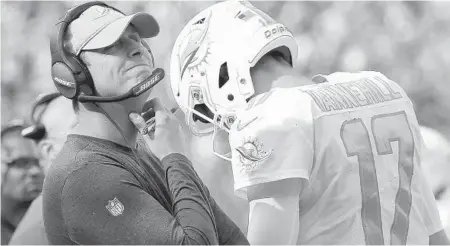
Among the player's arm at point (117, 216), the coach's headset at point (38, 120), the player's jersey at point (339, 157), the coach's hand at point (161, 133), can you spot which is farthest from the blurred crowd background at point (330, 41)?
the player's arm at point (117, 216)

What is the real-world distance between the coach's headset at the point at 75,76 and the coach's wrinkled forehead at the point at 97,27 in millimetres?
19

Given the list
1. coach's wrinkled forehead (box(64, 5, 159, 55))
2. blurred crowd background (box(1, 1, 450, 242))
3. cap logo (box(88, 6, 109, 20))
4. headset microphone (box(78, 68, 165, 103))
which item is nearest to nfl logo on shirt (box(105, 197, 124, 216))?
headset microphone (box(78, 68, 165, 103))

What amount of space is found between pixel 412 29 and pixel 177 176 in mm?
2575

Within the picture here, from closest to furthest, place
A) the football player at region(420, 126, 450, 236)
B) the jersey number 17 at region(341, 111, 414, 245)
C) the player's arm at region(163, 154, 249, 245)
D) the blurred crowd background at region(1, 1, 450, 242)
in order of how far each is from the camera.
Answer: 1. the player's arm at region(163, 154, 249, 245)
2. the jersey number 17 at region(341, 111, 414, 245)
3. the blurred crowd background at region(1, 1, 450, 242)
4. the football player at region(420, 126, 450, 236)

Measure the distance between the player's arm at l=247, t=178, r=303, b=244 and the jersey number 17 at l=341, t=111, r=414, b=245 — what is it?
0.19 m

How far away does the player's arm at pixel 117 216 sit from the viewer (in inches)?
75.5

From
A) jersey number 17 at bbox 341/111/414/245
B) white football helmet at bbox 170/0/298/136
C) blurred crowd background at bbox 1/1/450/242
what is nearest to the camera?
jersey number 17 at bbox 341/111/414/245

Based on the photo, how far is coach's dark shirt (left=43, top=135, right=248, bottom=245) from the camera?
193 centimetres

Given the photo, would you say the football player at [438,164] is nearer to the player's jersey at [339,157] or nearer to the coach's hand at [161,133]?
the player's jersey at [339,157]

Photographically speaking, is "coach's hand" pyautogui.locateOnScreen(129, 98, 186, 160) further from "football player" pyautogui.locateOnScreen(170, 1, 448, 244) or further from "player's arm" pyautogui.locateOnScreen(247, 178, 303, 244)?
"player's arm" pyautogui.locateOnScreen(247, 178, 303, 244)

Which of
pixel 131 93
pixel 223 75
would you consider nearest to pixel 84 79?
pixel 131 93

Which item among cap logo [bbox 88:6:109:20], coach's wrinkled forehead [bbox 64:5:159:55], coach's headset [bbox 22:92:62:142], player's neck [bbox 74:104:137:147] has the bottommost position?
coach's headset [bbox 22:92:62:142]

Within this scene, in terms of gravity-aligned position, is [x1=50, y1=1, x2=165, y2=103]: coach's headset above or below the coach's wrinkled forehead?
below

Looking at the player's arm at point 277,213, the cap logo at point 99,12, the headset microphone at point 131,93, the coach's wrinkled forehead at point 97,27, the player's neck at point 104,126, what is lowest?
the player's arm at point 277,213
